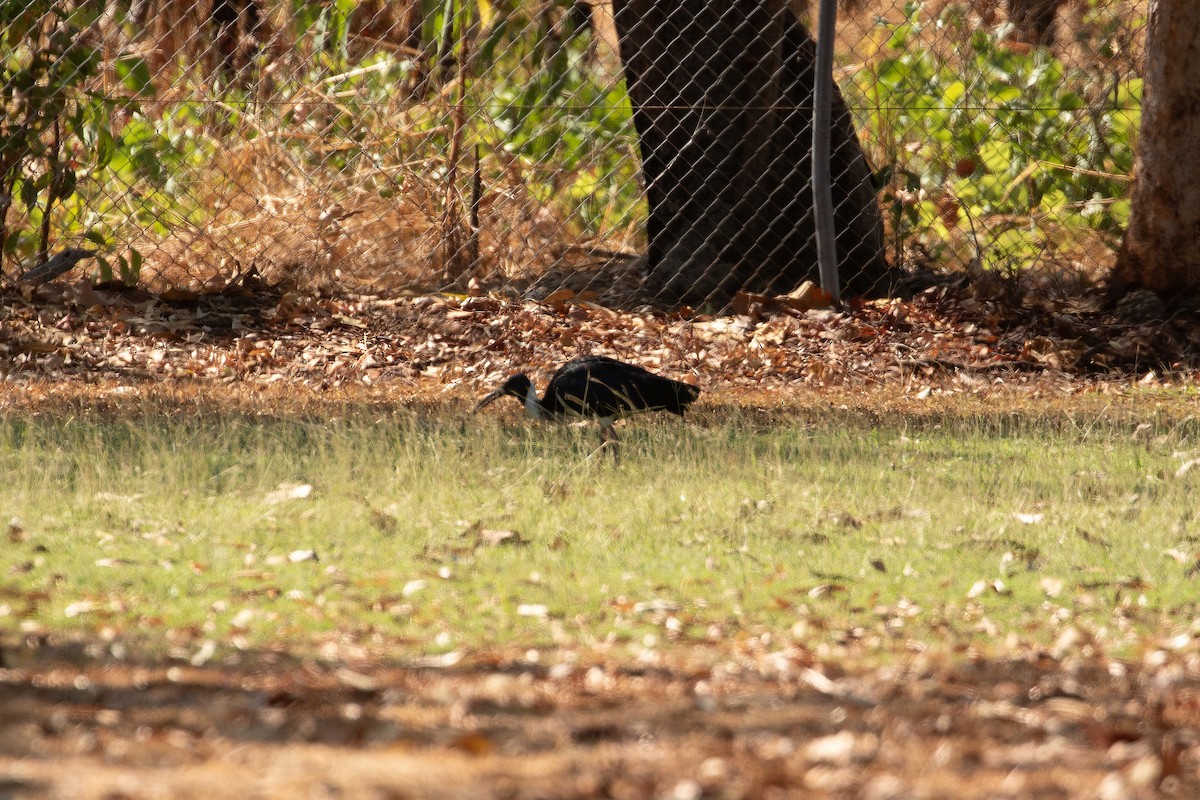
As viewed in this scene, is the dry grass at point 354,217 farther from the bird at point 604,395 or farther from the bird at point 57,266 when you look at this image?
the bird at point 604,395

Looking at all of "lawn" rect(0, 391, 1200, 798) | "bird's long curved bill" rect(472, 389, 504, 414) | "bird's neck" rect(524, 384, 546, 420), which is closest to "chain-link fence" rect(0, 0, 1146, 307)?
"bird's long curved bill" rect(472, 389, 504, 414)

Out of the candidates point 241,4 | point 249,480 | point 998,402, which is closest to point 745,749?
point 249,480

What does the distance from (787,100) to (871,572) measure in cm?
574

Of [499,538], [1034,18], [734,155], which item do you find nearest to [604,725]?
[499,538]

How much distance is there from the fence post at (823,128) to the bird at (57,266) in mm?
4284

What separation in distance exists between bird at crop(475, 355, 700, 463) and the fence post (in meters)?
2.91

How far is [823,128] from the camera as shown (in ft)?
28.8

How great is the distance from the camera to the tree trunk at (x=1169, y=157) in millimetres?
8711

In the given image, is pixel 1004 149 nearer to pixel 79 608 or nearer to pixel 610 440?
pixel 610 440

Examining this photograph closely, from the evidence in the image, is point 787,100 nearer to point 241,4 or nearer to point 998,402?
point 998,402

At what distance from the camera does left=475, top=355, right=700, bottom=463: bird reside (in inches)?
234

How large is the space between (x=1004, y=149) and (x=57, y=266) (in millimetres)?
6457

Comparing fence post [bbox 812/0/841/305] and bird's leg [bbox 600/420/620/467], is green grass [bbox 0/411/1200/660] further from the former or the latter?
fence post [bbox 812/0/841/305]

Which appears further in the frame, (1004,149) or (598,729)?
(1004,149)
